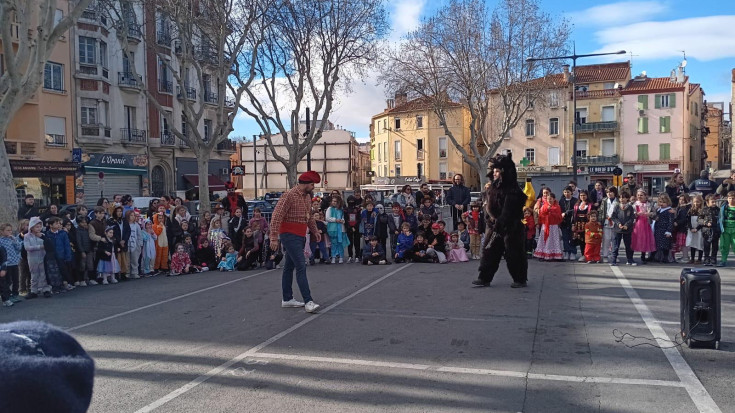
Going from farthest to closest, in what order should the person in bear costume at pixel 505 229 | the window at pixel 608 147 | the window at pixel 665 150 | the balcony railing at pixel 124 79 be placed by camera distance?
the window at pixel 608 147 < the window at pixel 665 150 < the balcony railing at pixel 124 79 < the person in bear costume at pixel 505 229

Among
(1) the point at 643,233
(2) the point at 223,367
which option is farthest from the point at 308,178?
(1) the point at 643,233

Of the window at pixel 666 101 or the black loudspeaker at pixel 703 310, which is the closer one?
the black loudspeaker at pixel 703 310

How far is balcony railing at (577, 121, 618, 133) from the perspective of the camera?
58.9 m

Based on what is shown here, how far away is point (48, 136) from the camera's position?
3216 cm

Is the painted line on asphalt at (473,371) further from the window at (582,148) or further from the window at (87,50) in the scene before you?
the window at (582,148)

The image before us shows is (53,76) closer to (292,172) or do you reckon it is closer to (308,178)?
(292,172)

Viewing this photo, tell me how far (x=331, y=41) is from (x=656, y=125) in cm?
4453

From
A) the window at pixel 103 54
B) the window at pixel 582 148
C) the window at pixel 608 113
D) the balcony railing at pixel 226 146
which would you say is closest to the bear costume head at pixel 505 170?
the window at pixel 103 54

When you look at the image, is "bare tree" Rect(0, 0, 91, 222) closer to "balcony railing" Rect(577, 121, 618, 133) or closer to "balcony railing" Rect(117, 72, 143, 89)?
"balcony railing" Rect(117, 72, 143, 89)

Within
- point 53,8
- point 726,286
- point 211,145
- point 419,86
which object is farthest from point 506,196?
point 419,86

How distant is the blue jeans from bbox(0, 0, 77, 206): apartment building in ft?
88.0

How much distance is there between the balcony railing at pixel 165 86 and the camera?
40.1m

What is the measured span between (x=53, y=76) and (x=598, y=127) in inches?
1928

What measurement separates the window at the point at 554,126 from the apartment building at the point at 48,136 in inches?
1777
